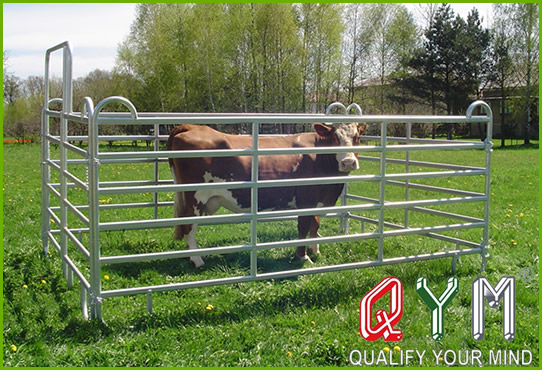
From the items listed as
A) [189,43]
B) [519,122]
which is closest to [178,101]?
[189,43]

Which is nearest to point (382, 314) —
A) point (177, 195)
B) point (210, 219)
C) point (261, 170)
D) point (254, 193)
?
point (254, 193)

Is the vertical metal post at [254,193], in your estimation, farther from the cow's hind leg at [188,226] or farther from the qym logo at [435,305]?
the cow's hind leg at [188,226]

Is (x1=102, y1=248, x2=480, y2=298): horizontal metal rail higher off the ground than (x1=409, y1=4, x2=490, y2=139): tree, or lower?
lower

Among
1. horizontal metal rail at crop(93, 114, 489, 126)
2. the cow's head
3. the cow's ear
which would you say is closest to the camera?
horizontal metal rail at crop(93, 114, 489, 126)

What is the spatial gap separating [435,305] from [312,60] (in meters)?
27.8

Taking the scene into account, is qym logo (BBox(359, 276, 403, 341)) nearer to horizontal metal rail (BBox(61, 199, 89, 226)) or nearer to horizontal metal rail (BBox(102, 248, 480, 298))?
horizontal metal rail (BBox(102, 248, 480, 298))

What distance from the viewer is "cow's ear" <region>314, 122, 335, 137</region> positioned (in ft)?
21.8

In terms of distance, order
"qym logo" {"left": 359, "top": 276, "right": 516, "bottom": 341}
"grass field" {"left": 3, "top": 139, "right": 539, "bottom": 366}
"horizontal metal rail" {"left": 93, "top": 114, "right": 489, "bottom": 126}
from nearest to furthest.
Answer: "grass field" {"left": 3, "top": 139, "right": 539, "bottom": 366} → "horizontal metal rail" {"left": 93, "top": 114, "right": 489, "bottom": 126} → "qym logo" {"left": 359, "top": 276, "right": 516, "bottom": 341}

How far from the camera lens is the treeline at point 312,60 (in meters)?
31.4

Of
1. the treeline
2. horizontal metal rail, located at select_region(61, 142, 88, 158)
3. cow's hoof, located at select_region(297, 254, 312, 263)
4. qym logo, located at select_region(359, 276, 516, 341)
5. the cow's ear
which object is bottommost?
qym logo, located at select_region(359, 276, 516, 341)

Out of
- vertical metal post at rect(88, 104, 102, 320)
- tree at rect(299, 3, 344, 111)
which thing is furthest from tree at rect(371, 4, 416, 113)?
vertical metal post at rect(88, 104, 102, 320)

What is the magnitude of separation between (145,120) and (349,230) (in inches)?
188

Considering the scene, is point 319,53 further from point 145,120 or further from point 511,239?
point 145,120

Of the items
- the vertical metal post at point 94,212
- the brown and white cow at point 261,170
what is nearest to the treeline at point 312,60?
the brown and white cow at point 261,170
